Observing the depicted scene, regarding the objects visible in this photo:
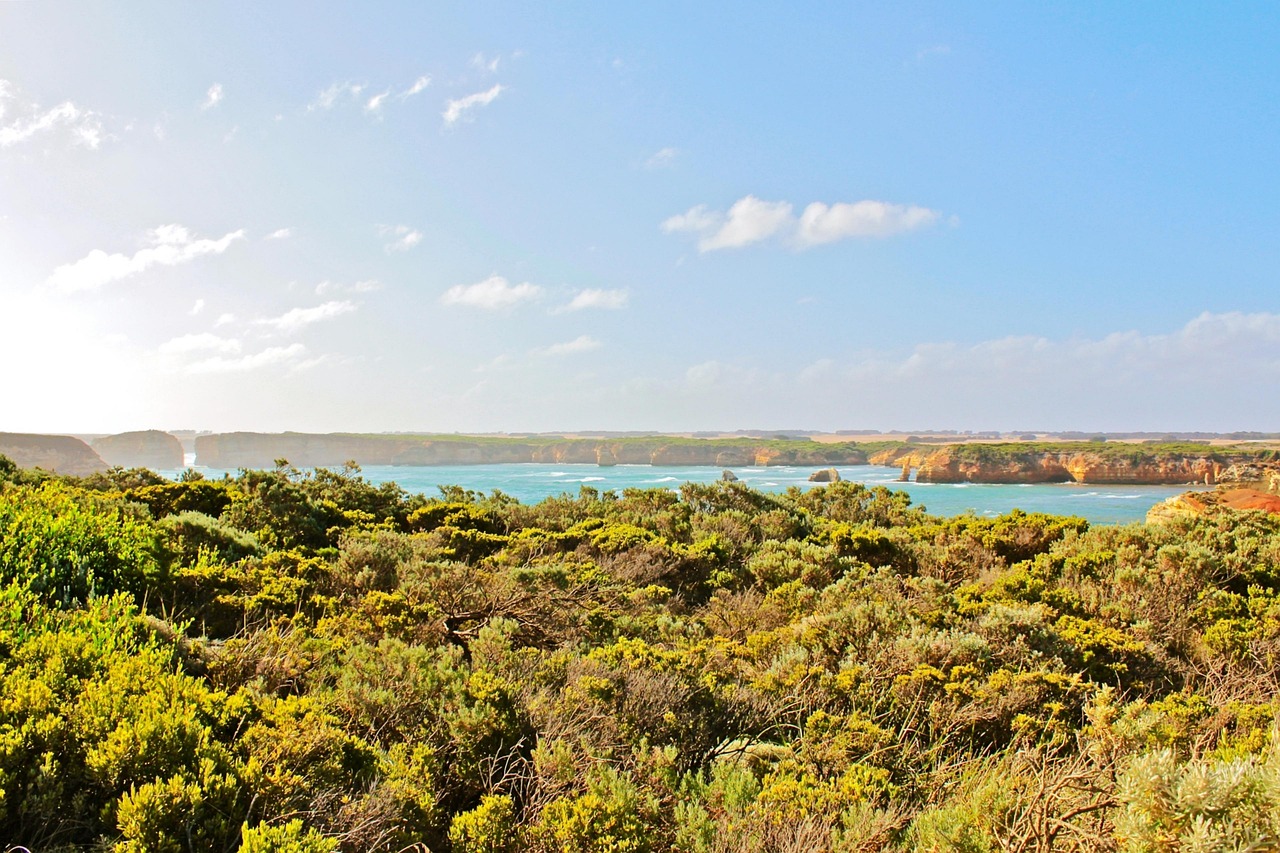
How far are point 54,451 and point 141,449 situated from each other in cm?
2656

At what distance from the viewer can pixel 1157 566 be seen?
7922 millimetres

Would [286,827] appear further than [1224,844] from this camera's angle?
Yes

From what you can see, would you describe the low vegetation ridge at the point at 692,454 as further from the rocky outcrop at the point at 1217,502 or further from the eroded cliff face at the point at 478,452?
the rocky outcrop at the point at 1217,502

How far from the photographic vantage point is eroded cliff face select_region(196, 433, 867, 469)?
83375mm

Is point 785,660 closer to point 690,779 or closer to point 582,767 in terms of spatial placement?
point 690,779

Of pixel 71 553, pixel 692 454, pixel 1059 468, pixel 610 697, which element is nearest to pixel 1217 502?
pixel 610 697

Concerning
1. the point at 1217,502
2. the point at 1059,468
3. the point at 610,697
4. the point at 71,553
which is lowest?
the point at 1059,468

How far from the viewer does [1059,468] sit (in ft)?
211

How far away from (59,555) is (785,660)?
5.65 m

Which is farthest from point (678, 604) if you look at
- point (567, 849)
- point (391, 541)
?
point (567, 849)

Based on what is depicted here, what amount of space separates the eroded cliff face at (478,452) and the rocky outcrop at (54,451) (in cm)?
2447

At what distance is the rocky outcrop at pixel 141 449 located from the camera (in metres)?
69.9

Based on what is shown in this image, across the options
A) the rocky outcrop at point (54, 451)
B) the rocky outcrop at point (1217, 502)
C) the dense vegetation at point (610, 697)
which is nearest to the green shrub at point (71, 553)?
the dense vegetation at point (610, 697)

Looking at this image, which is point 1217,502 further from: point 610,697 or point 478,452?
point 478,452
